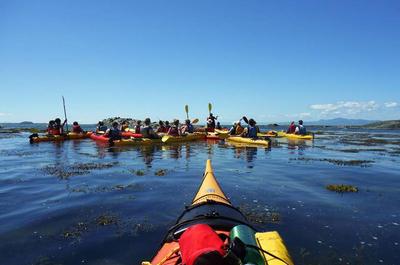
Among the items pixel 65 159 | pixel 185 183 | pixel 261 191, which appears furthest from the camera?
pixel 65 159

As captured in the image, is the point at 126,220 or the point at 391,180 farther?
the point at 391,180

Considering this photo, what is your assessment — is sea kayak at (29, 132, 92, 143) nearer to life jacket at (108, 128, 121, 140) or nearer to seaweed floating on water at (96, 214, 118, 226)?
life jacket at (108, 128, 121, 140)

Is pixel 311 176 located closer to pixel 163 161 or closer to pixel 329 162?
pixel 329 162

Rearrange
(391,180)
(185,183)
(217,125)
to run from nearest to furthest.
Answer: (185,183) < (391,180) < (217,125)

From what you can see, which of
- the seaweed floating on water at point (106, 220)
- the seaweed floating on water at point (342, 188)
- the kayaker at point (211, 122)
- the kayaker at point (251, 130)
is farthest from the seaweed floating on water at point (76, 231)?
Result: the kayaker at point (211, 122)

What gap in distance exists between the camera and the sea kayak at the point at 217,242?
132 inches

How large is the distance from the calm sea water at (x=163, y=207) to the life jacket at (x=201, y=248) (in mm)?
2717

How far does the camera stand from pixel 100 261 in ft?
19.7

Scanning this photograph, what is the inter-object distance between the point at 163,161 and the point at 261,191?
8027 mm

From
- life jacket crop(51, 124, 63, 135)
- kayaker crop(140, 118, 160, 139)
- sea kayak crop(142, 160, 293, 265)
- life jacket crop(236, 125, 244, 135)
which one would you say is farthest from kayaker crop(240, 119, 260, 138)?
sea kayak crop(142, 160, 293, 265)

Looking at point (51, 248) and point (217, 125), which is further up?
point (217, 125)

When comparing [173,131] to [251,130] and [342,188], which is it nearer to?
[251,130]

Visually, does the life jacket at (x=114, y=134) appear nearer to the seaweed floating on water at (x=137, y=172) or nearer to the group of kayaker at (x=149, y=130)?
the group of kayaker at (x=149, y=130)

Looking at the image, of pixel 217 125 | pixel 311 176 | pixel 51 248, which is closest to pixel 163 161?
pixel 311 176
